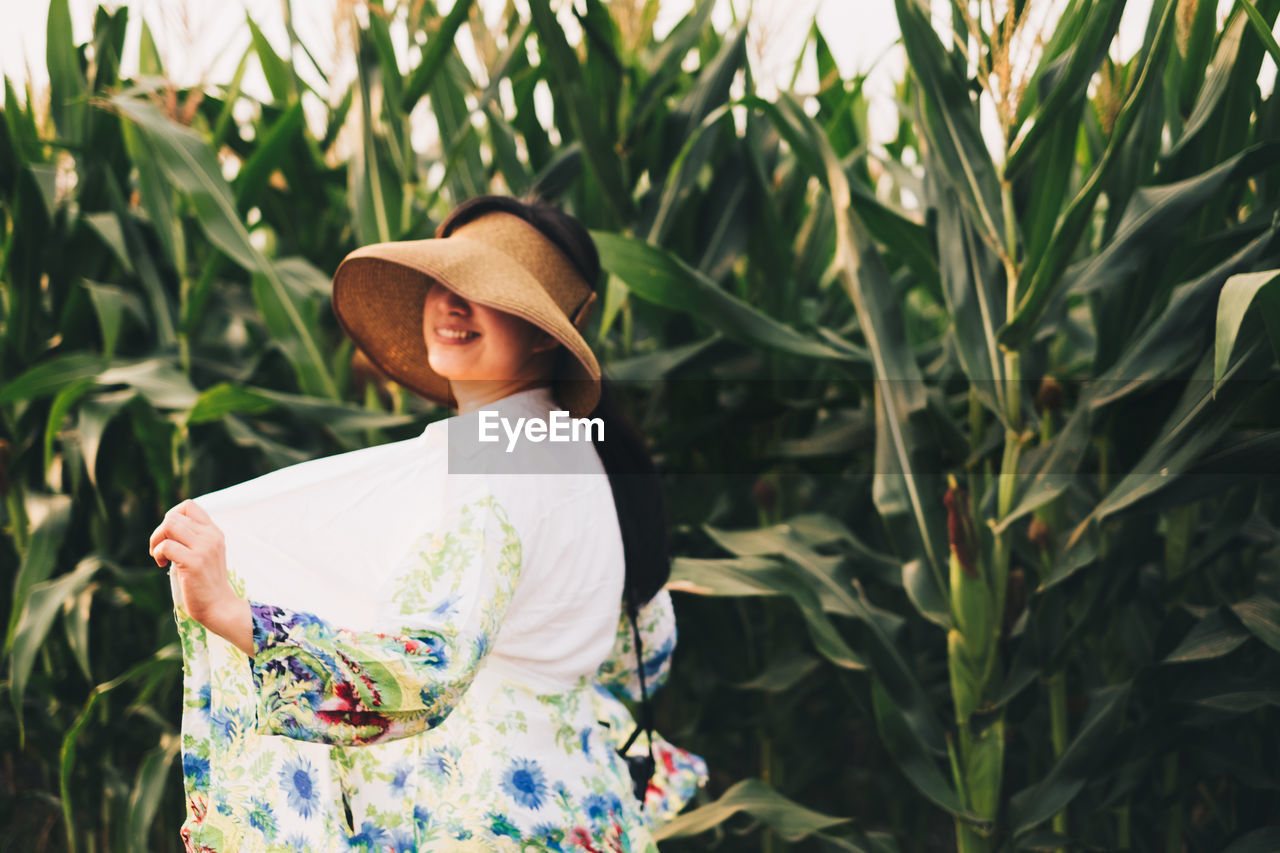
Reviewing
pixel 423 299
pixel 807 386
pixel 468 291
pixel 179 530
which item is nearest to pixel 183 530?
pixel 179 530

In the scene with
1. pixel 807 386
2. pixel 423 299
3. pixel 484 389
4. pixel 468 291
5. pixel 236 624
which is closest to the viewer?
pixel 236 624

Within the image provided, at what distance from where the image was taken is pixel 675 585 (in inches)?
57.0

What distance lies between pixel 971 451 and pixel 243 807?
1206 millimetres

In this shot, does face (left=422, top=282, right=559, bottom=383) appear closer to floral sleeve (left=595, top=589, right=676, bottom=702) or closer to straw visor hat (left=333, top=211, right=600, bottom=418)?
straw visor hat (left=333, top=211, right=600, bottom=418)

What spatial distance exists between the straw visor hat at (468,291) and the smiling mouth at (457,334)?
2.6 inches

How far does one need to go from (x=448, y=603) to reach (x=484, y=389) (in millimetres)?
320

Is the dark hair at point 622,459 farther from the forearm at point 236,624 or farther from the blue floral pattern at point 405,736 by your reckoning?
the forearm at point 236,624

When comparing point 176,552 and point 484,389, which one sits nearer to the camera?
point 176,552

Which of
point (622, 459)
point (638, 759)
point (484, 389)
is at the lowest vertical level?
point (638, 759)

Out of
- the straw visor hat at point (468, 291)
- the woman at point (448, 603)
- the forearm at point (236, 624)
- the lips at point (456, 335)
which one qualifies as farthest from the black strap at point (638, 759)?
the forearm at point (236, 624)

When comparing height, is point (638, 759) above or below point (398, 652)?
below

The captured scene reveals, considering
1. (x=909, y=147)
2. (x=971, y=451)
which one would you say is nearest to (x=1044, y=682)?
(x=971, y=451)

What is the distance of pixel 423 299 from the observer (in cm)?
125

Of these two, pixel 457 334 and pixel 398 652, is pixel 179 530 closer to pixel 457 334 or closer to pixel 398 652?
pixel 398 652
